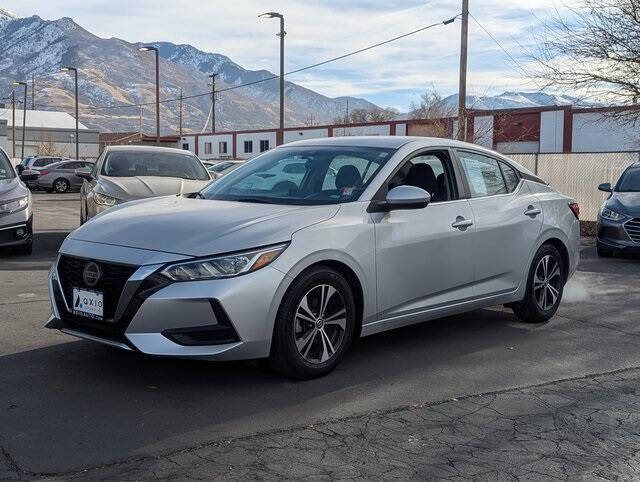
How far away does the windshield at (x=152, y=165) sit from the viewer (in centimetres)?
1145

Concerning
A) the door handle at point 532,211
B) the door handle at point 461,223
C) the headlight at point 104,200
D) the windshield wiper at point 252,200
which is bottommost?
the headlight at point 104,200

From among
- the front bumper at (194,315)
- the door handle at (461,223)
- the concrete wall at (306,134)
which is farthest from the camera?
the concrete wall at (306,134)

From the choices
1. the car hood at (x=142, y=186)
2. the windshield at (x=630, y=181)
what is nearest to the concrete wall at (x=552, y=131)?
the windshield at (x=630, y=181)

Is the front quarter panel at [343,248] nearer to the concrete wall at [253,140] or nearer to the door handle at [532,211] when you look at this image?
the door handle at [532,211]

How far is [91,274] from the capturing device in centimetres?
474

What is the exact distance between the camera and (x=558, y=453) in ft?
13.0

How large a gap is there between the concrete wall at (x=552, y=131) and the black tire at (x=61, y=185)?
24.2 m

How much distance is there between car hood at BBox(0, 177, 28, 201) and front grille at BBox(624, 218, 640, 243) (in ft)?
30.0

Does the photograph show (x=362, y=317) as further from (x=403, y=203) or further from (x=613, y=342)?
(x=613, y=342)

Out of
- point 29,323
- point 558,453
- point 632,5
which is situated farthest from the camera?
point 632,5

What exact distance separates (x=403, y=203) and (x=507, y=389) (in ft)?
4.75

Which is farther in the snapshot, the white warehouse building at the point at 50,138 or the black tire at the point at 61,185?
the white warehouse building at the point at 50,138

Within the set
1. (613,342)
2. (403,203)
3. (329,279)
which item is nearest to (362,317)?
(329,279)

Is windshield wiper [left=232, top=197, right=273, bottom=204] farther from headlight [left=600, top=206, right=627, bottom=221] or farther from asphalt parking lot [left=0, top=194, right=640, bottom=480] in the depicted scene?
headlight [left=600, top=206, right=627, bottom=221]
